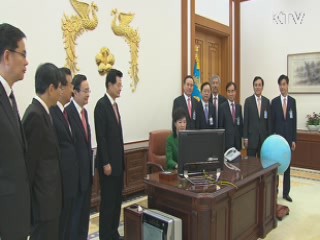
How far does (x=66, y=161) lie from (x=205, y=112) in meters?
2.46

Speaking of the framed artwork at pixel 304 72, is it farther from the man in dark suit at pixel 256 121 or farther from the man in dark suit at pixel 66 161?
the man in dark suit at pixel 66 161

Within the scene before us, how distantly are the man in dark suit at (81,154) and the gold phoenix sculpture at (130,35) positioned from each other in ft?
6.33

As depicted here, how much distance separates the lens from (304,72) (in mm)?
6031

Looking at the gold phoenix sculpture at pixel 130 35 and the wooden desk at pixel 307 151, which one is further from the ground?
the gold phoenix sculpture at pixel 130 35

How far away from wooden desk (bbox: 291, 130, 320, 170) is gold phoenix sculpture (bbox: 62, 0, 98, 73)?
13.8ft

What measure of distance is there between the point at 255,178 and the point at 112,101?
4.73 feet

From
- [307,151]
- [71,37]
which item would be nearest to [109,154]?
[71,37]

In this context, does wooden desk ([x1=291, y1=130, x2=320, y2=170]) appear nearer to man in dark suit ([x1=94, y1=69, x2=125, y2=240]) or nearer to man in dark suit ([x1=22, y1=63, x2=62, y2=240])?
man in dark suit ([x1=94, y1=69, x2=125, y2=240])

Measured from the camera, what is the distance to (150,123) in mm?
4789

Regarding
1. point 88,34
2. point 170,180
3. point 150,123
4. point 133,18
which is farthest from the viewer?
point 150,123

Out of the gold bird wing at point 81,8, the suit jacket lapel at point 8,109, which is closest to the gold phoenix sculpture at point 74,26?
the gold bird wing at point 81,8

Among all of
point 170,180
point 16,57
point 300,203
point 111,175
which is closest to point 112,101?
point 111,175

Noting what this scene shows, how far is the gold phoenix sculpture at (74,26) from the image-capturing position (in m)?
3.61

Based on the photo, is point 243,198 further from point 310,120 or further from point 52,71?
point 310,120
